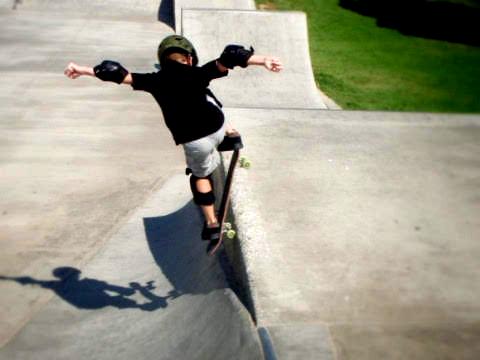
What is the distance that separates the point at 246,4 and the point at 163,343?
14.5 metres

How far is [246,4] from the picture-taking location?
54.1 feet

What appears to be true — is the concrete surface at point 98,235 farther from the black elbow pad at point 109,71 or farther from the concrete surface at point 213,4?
the concrete surface at point 213,4

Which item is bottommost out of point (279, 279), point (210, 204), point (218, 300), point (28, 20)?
point (28, 20)

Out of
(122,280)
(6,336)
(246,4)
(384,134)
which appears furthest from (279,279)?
(246,4)

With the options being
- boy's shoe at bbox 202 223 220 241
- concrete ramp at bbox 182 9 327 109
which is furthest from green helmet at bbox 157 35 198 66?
concrete ramp at bbox 182 9 327 109

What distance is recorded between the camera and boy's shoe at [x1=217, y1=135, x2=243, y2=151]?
418 cm

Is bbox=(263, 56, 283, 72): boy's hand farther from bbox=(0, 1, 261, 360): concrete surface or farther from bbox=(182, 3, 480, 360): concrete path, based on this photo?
bbox=(0, 1, 261, 360): concrete surface

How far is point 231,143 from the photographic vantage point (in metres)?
4.18

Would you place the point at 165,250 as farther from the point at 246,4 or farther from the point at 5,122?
the point at 246,4

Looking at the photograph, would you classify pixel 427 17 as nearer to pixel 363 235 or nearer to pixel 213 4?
pixel 213 4

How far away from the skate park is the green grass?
276 centimetres

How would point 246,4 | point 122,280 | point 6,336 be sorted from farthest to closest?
point 246,4
point 122,280
point 6,336

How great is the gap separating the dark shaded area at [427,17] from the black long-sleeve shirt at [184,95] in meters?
14.5

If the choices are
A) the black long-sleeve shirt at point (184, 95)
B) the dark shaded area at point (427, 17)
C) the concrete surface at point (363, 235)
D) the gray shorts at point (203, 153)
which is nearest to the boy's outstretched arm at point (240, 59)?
the black long-sleeve shirt at point (184, 95)
